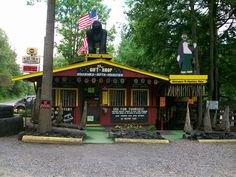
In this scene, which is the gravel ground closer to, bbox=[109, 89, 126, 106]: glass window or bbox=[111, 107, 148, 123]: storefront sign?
bbox=[111, 107, 148, 123]: storefront sign

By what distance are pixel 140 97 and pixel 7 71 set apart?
216ft

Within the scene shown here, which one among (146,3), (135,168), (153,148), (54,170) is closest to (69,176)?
(54,170)

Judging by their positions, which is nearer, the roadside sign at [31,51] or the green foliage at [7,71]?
the roadside sign at [31,51]

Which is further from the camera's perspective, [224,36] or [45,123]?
[224,36]

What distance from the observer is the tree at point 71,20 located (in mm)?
49500

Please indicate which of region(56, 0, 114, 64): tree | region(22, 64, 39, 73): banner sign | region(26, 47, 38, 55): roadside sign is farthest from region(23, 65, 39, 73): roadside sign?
region(56, 0, 114, 64): tree

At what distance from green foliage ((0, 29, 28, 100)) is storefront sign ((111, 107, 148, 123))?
5381 cm

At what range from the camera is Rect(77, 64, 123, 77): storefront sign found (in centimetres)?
2059

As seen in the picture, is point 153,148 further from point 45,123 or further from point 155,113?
point 155,113

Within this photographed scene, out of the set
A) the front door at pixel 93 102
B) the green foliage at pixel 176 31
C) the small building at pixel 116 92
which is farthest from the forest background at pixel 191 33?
the front door at pixel 93 102

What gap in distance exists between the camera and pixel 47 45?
16.6 metres

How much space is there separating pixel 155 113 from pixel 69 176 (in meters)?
13.1

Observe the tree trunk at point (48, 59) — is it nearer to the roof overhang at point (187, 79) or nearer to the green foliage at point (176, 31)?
the roof overhang at point (187, 79)

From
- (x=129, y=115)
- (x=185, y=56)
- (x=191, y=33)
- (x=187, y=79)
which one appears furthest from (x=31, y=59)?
(x=191, y=33)
